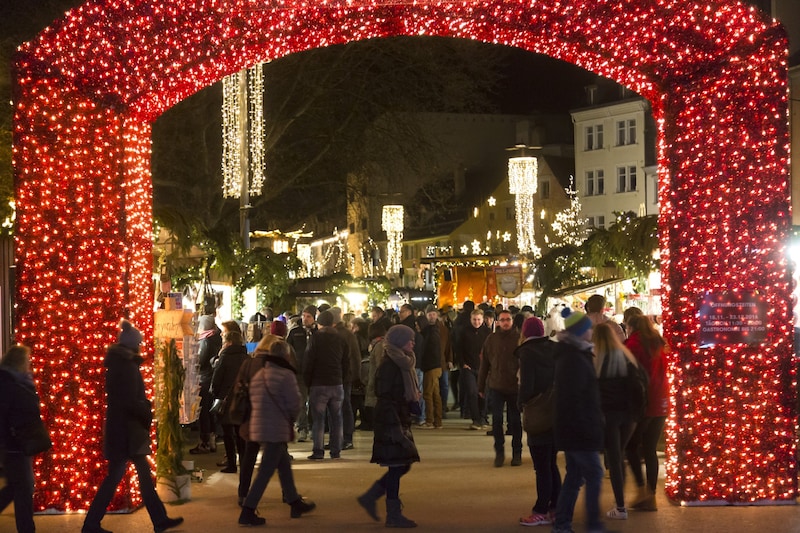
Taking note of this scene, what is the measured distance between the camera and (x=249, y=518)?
11258 millimetres

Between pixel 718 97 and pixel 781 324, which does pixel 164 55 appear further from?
pixel 781 324

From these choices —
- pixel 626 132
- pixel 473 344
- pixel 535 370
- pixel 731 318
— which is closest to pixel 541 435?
pixel 535 370

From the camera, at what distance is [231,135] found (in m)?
24.7

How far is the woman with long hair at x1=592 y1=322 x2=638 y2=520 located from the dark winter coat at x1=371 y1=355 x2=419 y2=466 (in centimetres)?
167

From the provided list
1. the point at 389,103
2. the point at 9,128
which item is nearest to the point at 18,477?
the point at 9,128

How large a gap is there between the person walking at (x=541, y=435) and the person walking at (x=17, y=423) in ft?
13.5

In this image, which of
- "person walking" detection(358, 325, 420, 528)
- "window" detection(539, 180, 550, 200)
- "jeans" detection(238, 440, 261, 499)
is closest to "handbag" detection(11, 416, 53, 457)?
"jeans" detection(238, 440, 261, 499)

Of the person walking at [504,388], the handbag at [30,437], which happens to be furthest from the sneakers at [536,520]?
the handbag at [30,437]

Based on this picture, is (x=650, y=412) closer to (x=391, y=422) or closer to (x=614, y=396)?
(x=614, y=396)

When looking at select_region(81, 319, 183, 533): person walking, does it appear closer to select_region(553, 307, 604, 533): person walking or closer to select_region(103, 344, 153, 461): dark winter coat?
select_region(103, 344, 153, 461): dark winter coat

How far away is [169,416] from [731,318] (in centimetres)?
548

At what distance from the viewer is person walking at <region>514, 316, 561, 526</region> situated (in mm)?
11383

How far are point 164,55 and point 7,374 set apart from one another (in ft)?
12.0

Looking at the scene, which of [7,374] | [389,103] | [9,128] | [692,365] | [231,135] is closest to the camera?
[7,374]
